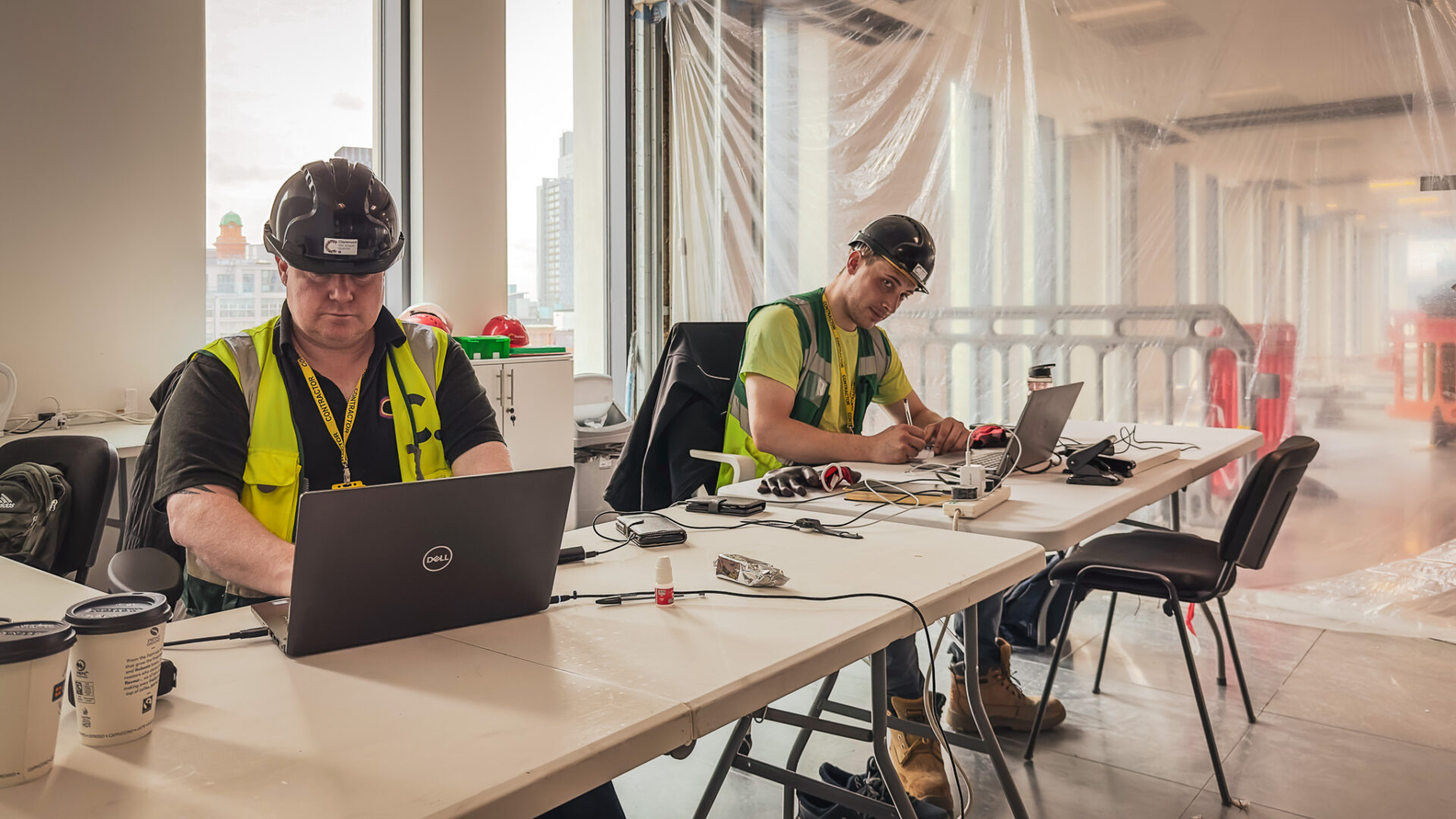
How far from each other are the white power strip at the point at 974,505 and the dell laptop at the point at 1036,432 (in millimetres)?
123

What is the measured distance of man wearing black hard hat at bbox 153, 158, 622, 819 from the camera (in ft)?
4.96

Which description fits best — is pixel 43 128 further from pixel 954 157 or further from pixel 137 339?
pixel 954 157

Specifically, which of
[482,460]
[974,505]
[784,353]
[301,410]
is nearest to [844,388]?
[784,353]

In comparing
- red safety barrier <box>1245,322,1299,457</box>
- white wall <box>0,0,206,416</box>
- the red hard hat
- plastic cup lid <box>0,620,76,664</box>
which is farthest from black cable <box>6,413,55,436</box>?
red safety barrier <box>1245,322,1299,457</box>

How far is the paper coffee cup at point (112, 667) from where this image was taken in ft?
2.84

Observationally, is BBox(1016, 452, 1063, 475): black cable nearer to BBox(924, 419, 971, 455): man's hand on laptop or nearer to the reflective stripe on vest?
BBox(924, 419, 971, 455): man's hand on laptop

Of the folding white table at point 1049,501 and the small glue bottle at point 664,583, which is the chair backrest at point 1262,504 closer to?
the folding white table at point 1049,501

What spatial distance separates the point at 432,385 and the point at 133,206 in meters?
2.52

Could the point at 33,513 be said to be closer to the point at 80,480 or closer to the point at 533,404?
the point at 80,480

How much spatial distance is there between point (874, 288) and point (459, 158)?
2743mm

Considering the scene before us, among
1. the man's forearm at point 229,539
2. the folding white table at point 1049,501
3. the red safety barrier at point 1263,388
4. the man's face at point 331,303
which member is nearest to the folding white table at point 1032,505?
the folding white table at point 1049,501

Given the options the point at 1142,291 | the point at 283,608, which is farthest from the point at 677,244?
the point at 283,608

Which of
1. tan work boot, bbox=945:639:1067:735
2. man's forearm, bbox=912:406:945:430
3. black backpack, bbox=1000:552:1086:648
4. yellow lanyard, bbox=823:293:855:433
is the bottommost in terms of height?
tan work boot, bbox=945:639:1067:735

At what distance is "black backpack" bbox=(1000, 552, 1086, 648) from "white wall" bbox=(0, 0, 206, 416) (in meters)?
3.18
